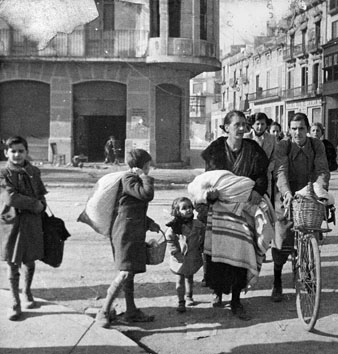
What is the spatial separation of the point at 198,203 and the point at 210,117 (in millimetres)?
71779

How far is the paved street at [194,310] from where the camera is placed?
14.2 ft

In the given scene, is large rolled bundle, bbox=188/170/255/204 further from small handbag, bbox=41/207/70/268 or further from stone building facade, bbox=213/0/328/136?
stone building facade, bbox=213/0/328/136

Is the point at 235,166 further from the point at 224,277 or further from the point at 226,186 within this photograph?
the point at 224,277

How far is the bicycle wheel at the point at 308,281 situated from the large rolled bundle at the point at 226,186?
0.62 m

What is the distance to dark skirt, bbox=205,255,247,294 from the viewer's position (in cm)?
505

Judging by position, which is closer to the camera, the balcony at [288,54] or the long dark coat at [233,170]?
the long dark coat at [233,170]

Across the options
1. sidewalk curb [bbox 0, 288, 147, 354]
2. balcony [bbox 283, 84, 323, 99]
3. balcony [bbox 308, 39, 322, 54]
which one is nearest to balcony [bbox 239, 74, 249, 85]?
balcony [bbox 283, 84, 323, 99]

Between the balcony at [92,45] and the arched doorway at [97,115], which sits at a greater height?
the balcony at [92,45]

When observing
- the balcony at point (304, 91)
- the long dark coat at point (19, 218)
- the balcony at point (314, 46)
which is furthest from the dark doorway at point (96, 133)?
the balcony at point (314, 46)

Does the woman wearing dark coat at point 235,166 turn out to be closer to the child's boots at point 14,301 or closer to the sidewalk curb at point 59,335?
the sidewalk curb at point 59,335

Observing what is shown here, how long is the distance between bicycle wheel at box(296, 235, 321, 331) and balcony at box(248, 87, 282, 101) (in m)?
42.1

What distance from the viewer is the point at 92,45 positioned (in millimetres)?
22938

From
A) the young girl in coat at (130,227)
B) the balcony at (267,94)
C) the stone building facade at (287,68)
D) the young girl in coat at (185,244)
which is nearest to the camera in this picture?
the young girl in coat at (130,227)

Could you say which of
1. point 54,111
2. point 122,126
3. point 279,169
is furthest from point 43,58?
point 279,169
